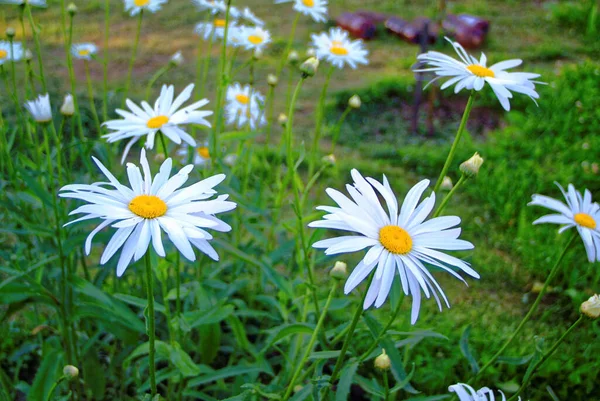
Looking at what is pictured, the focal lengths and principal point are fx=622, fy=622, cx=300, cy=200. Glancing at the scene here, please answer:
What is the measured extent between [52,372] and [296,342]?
0.47 meters

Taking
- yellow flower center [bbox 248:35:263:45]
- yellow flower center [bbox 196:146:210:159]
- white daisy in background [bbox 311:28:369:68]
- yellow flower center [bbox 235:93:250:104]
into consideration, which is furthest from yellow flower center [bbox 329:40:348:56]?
yellow flower center [bbox 196:146:210:159]

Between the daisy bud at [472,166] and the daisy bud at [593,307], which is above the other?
the daisy bud at [472,166]

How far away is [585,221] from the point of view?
1111 mm

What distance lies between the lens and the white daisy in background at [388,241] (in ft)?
2.53

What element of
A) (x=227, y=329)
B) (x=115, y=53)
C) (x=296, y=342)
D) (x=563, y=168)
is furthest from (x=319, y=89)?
(x=296, y=342)

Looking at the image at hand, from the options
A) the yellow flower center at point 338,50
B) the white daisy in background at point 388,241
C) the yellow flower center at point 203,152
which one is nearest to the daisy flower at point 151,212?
the white daisy in background at point 388,241

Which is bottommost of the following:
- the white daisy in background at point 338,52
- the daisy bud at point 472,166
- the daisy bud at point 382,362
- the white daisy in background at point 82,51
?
the daisy bud at point 382,362

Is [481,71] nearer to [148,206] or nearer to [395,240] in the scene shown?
[395,240]

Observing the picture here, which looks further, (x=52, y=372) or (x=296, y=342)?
(x=296, y=342)

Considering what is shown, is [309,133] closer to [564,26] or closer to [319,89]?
[319,89]

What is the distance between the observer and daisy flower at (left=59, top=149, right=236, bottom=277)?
30.1 inches

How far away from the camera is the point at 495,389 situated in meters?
1.48

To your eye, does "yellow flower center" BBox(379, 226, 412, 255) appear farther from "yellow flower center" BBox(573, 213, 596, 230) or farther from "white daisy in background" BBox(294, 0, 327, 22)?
"white daisy in background" BBox(294, 0, 327, 22)

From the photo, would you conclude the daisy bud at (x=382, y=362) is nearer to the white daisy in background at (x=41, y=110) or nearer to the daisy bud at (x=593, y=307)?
the daisy bud at (x=593, y=307)
